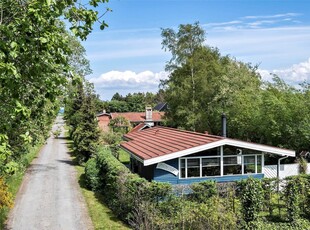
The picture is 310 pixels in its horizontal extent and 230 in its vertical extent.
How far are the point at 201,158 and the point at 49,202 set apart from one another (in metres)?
8.13

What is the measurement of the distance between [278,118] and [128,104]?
86.3m

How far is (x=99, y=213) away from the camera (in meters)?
15.9

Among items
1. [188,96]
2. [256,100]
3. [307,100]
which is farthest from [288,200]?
[188,96]

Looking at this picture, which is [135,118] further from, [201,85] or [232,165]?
[232,165]

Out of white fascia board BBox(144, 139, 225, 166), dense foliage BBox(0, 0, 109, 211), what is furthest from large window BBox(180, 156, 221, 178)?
dense foliage BBox(0, 0, 109, 211)

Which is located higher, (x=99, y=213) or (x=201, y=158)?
(x=201, y=158)

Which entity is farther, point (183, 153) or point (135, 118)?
point (135, 118)

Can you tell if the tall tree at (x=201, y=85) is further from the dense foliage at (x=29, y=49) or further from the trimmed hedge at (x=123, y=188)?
the dense foliage at (x=29, y=49)

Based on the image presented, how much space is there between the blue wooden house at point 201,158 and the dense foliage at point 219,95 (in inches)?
237

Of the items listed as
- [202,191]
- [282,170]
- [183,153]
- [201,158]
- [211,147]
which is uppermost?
[211,147]

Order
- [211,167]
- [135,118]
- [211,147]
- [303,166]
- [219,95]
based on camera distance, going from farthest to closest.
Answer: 1. [135,118]
2. [219,95]
3. [303,166]
4. [211,167]
5. [211,147]

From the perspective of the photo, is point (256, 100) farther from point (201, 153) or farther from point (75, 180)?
point (75, 180)

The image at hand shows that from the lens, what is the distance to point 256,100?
2933 centimetres

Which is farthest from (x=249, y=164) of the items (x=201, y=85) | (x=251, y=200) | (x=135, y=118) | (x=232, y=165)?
(x=135, y=118)
